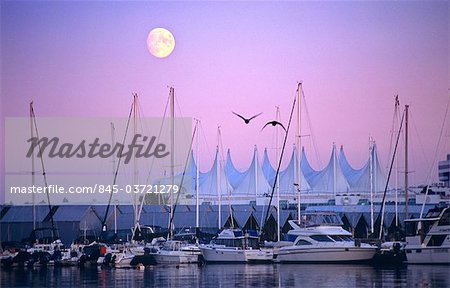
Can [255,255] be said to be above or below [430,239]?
below

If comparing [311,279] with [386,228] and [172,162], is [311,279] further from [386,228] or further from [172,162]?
[386,228]

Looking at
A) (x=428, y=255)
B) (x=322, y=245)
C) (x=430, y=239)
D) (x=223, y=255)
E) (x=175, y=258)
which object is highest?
(x=430, y=239)

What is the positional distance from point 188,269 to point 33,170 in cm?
1071

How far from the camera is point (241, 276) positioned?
26.9m

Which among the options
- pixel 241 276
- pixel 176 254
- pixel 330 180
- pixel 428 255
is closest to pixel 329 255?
pixel 428 255

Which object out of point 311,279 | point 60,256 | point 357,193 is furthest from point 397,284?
point 357,193

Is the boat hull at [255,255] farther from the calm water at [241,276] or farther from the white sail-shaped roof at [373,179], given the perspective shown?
the white sail-shaped roof at [373,179]

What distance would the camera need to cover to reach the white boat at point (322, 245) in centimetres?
3206

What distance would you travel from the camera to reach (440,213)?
29750mm

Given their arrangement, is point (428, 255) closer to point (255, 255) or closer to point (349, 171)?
point (255, 255)

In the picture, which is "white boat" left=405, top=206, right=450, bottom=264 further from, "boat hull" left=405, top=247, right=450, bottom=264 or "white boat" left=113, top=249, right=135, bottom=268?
"white boat" left=113, top=249, right=135, bottom=268

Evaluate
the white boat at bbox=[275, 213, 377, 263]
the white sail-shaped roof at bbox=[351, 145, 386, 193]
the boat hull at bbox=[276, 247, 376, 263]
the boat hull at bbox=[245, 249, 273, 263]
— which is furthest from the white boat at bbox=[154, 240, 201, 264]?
the white sail-shaped roof at bbox=[351, 145, 386, 193]

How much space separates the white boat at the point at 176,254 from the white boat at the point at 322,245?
3.81 metres

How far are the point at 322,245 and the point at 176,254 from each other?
650cm
